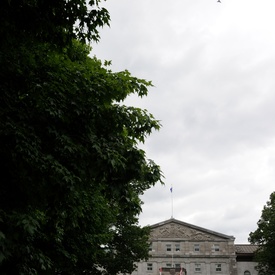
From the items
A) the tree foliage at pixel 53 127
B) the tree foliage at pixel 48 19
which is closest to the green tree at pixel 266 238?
the tree foliage at pixel 53 127

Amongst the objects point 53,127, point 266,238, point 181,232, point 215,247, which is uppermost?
point 181,232

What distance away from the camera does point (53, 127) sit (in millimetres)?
8773

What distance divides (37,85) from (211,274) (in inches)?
2753

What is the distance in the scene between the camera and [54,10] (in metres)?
8.42

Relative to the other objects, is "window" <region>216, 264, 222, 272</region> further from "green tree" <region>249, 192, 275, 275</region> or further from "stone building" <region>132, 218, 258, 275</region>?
"green tree" <region>249, 192, 275, 275</region>

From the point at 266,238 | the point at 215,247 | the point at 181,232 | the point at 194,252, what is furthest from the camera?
the point at 181,232

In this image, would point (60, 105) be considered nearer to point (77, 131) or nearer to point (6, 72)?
point (77, 131)

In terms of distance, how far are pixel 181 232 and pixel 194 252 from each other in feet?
14.4

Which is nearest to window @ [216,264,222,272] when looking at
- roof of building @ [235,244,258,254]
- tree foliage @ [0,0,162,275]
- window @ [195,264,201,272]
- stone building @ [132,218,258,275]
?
stone building @ [132,218,258,275]

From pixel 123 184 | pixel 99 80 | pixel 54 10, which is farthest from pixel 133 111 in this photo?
pixel 54 10

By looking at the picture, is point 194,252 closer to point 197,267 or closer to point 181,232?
point 197,267

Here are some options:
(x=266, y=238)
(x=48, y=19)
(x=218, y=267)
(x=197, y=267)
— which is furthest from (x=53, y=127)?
(x=218, y=267)

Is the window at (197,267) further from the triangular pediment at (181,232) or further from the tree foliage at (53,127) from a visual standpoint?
the tree foliage at (53,127)

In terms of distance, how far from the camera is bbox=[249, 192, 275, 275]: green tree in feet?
146
